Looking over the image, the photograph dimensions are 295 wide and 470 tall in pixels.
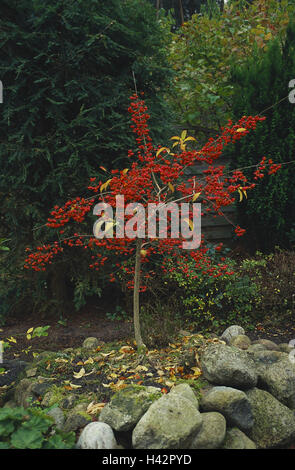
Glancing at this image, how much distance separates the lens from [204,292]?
438cm

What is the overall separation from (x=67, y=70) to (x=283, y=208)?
310 centimetres

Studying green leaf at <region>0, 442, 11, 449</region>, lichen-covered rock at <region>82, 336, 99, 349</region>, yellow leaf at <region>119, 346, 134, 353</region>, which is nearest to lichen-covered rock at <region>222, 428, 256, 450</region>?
green leaf at <region>0, 442, 11, 449</region>

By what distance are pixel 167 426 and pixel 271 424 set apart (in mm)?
638

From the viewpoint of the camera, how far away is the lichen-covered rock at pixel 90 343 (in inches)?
143

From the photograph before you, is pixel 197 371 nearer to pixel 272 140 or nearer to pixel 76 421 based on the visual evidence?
pixel 76 421

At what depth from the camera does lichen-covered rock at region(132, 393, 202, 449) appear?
2.01 m

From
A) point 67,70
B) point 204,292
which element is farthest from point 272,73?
point 204,292

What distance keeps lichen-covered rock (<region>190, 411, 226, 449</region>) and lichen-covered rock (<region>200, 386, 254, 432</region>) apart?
0.10 metres

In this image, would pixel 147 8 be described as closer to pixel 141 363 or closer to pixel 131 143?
pixel 131 143

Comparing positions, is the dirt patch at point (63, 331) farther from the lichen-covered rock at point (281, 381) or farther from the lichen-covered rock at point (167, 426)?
the lichen-covered rock at point (167, 426)

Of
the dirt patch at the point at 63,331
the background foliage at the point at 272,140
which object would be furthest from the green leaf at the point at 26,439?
the background foliage at the point at 272,140

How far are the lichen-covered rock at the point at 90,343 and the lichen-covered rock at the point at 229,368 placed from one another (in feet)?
4.54

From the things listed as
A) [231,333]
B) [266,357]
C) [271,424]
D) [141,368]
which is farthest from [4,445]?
[231,333]

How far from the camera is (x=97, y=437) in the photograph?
2.04 metres
